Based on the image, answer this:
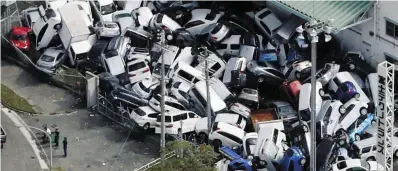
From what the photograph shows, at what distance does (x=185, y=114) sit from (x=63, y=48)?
1023 cm

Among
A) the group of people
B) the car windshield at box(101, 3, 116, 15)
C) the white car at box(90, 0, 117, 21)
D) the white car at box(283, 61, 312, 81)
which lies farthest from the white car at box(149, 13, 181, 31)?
the group of people

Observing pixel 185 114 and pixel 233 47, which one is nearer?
pixel 185 114

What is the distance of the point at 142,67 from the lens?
67.0 m

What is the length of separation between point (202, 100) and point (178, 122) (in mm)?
2079

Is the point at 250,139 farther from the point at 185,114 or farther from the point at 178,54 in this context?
the point at 178,54

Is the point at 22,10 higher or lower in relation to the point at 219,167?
higher

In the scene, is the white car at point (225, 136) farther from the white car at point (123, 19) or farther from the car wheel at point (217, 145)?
the white car at point (123, 19)

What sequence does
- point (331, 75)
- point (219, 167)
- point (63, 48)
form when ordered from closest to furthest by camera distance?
point (219, 167), point (331, 75), point (63, 48)

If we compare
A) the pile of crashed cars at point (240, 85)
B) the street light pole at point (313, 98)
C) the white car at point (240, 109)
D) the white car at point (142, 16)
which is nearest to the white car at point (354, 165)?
the pile of crashed cars at point (240, 85)

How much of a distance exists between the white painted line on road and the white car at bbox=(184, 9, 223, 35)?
10.6 metres

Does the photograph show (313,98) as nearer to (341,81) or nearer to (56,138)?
(341,81)

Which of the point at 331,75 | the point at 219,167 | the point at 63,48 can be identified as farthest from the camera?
the point at 63,48

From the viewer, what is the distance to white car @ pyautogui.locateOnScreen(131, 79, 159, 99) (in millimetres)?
65625

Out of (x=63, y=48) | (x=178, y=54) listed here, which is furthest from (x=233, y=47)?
(x=63, y=48)
